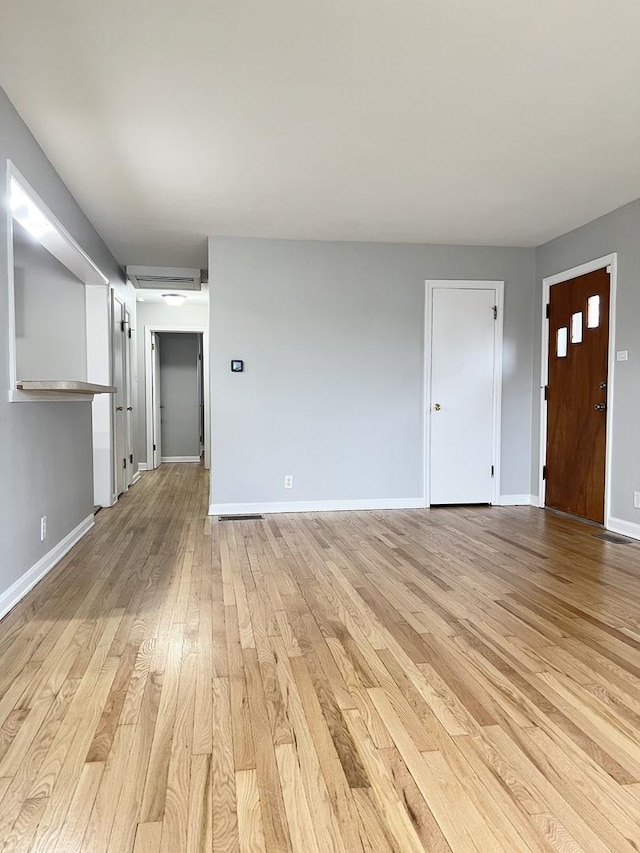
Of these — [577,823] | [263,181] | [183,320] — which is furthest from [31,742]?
[183,320]

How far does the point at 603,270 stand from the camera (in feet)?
14.6

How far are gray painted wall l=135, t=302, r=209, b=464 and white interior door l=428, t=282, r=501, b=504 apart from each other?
4408 millimetres

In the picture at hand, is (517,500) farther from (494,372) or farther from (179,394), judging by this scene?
(179,394)

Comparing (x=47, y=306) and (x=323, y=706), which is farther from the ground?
(x=47, y=306)

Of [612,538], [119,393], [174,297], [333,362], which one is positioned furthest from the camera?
[174,297]

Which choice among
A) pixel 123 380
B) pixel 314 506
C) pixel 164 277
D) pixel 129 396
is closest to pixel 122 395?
pixel 123 380

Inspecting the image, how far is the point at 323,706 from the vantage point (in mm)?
1869

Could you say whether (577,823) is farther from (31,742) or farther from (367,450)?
(367,450)

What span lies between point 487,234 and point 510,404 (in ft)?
5.15

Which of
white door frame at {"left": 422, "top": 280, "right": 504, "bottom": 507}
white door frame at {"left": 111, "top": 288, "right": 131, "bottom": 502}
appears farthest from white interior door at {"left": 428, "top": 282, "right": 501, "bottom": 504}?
white door frame at {"left": 111, "top": 288, "right": 131, "bottom": 502}

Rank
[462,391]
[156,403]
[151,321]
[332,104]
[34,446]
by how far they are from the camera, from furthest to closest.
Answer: [156,403], [151,321], [462,391], [34,446], [332,104]

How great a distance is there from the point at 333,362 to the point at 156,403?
4.68m

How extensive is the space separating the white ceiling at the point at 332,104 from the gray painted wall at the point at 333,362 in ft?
2.44

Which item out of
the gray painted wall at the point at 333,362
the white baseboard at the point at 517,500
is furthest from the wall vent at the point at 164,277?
the white baseboard at the point at 517,500
